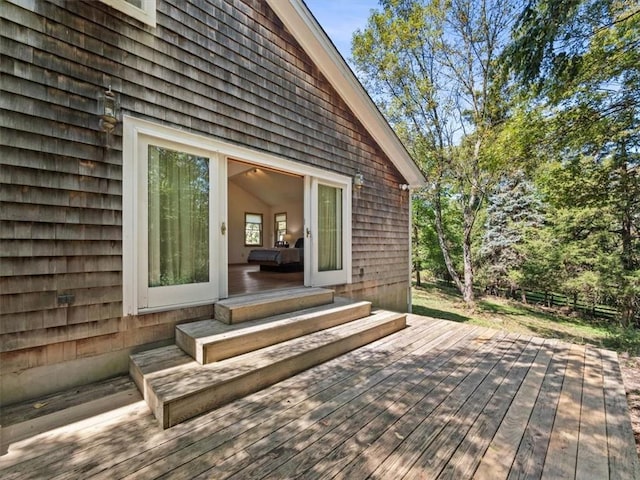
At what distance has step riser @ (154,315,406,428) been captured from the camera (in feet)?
6.15

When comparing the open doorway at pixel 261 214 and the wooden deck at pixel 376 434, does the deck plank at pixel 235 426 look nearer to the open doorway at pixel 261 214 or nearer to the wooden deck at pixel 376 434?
the wooden deck at pixel 376 434

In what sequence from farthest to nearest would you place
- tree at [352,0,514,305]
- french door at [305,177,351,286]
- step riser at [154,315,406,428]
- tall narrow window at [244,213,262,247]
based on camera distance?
tall narrow window at [244,213,262,247] < tree at [352,0,514,305] < french door at [305,177,351,286] < step riser at [154,315,406,428]

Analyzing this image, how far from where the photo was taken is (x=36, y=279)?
2250 millimetres

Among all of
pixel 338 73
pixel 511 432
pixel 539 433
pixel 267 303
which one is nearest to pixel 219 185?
pixel 267 303

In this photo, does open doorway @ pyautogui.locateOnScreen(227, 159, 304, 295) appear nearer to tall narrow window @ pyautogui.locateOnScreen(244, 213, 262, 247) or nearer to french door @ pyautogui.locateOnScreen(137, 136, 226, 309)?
tall narrow window @ pyautogui.locateOnScreen(244, 213, 262, 247)

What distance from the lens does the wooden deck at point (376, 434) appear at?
1532mm

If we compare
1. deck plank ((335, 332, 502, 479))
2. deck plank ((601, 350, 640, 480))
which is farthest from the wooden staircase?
deck plank ((601, 350, 640, 480))

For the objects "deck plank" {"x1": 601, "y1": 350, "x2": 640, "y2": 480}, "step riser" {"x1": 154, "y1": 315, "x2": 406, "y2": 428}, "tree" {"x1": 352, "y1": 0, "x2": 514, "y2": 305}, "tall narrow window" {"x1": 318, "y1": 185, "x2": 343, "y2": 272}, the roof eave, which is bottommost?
"deck plank" {"x1": 601, "y1": 350, "x2": 640, "y2": 480}

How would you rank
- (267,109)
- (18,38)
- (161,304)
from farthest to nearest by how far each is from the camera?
(267,109) < (161,304) < (18,38)

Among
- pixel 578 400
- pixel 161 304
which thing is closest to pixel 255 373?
pixel 161 304

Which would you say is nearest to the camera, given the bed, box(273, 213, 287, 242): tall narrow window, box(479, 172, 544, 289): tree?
the bed

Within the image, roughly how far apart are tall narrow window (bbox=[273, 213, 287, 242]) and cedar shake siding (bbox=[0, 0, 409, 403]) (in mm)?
8095

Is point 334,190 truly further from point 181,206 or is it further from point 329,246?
point 181,206

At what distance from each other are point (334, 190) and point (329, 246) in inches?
40.2
